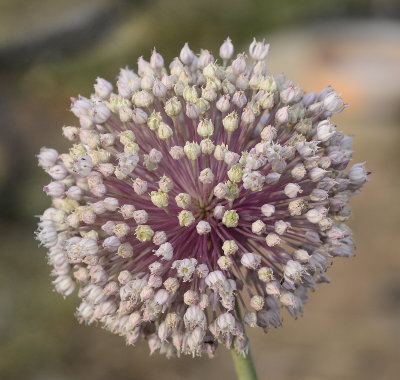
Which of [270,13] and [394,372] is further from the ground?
[270,13]

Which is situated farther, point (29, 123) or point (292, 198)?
point (29, 123)

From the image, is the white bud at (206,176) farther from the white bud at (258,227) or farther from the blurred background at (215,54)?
the blurred background at (215,54)

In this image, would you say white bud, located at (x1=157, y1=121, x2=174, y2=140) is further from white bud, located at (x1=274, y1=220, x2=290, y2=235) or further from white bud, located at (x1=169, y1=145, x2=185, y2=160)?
white bud, located at (x1=274, y1=220, x2=290, y2=235)

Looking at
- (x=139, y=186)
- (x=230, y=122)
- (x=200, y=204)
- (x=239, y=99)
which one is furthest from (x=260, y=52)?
(x=139, y=186)

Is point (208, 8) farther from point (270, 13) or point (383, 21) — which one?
point (383, 21)

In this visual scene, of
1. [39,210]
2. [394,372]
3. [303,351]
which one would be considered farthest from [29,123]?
[394,372]

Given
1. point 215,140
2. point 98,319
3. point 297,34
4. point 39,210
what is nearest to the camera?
point 215,140
